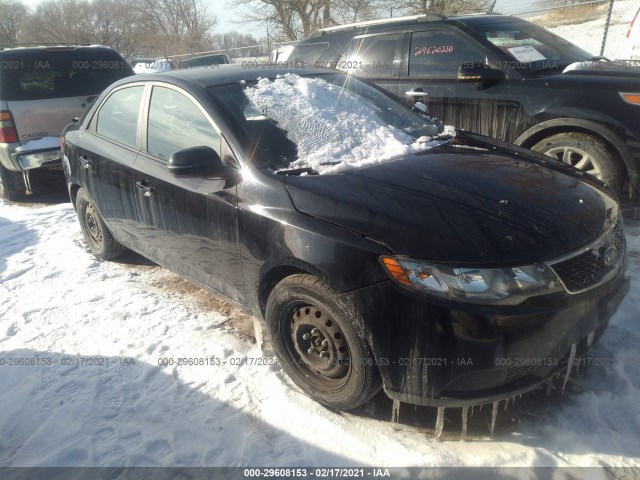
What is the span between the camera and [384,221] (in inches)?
83.4

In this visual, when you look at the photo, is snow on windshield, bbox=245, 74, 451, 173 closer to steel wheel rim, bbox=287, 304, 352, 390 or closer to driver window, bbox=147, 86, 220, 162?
driver window, bbox=147, 86, 220, 162

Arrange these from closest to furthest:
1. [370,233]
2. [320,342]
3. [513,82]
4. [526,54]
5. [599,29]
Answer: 1. [370,233]
2. [320,342]
3. [513,82]
4. [526,54]
5. [599,29]

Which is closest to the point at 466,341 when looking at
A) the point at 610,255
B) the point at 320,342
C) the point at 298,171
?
the point at 320,342

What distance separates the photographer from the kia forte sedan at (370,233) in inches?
78.2

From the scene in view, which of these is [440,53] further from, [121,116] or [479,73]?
[121,116]

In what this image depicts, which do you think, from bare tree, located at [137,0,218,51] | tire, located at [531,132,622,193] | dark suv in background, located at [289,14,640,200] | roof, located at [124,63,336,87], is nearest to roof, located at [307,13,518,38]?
dark suv in background, located at [289,14,640,200]

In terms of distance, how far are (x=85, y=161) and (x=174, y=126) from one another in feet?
4.46

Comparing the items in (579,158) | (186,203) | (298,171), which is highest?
(298,171)

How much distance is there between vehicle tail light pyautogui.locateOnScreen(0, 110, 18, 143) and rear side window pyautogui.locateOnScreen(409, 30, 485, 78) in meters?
4.97

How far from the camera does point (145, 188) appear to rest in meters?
3.28

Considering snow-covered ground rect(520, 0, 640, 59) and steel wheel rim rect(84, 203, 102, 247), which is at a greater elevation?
snow-covered ground rect(520, 0, 640, 59)

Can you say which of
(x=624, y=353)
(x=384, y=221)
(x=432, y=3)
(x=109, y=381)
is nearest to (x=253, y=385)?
(x=109, y=381)

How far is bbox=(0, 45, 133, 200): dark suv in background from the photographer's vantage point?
6.07m

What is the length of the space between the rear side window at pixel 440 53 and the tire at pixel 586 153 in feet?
3.94
